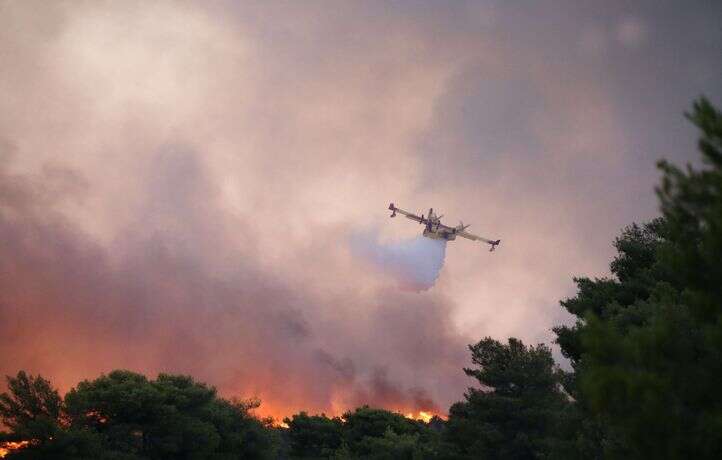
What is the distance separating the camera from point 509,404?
35.9 meters

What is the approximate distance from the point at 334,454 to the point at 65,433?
164 ft

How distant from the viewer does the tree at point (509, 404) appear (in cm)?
3500

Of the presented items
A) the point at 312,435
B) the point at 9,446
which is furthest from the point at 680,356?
the point at 312,435

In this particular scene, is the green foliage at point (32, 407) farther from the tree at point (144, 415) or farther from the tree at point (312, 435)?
the tree at point (312, 435)

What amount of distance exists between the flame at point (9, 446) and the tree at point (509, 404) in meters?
30.3

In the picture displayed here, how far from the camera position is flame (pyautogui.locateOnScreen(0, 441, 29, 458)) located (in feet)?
131

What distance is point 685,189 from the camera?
39.2 feet

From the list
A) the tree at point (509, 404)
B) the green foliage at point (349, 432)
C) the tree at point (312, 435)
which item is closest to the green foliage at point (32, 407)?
the tree at point (509, 404)

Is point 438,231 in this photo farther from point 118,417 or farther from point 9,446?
point 9,446

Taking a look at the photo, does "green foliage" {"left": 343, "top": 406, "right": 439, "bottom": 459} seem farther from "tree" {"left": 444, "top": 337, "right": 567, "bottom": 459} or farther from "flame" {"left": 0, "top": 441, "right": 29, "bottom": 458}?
"flame" {"left": 0, "top": 441, "right": 29, "bottom": 458}

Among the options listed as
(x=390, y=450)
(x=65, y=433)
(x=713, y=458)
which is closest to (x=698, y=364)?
(x=713, y=458)

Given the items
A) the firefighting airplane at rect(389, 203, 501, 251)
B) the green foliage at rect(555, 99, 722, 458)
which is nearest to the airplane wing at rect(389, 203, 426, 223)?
the firefighting airplane at rect(389, 203, 501, 251)

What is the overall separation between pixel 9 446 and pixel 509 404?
35.2 m

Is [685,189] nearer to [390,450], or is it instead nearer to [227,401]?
[390,450]
